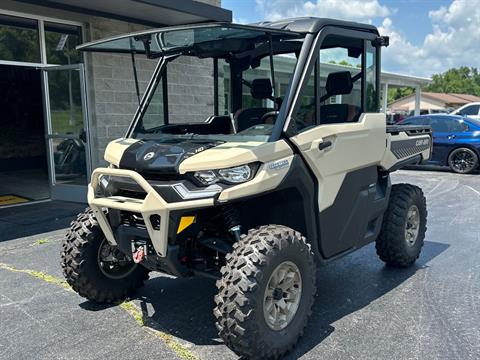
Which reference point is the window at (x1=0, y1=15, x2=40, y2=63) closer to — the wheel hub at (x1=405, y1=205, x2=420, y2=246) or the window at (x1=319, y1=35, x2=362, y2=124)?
the window at (x1=319, y1=35, x2=362, y2=124)

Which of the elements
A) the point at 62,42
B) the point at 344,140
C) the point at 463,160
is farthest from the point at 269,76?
the point at 463,160

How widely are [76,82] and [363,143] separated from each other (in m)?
5.76

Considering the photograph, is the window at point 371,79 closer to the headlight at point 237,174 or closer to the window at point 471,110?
the headlight at point 237,174

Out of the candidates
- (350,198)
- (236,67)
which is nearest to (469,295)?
(350,198)

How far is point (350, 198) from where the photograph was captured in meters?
3.97

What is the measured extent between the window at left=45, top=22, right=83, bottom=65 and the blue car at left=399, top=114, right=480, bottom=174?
831cm

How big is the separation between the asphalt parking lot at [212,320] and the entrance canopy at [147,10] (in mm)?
4282

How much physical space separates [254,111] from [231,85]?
525mm

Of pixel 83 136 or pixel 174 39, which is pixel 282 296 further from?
pixel 83 136

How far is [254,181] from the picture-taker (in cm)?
312

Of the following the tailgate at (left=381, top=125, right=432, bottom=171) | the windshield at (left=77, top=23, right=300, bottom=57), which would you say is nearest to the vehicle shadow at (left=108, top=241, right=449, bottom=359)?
the tailgate at (left=381, top=125, right=432, bottom=171)

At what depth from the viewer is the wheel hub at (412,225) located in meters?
5.11

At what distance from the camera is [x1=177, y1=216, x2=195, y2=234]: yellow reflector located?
3192 mm

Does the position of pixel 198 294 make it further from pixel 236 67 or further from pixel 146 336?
pixel 236 67
